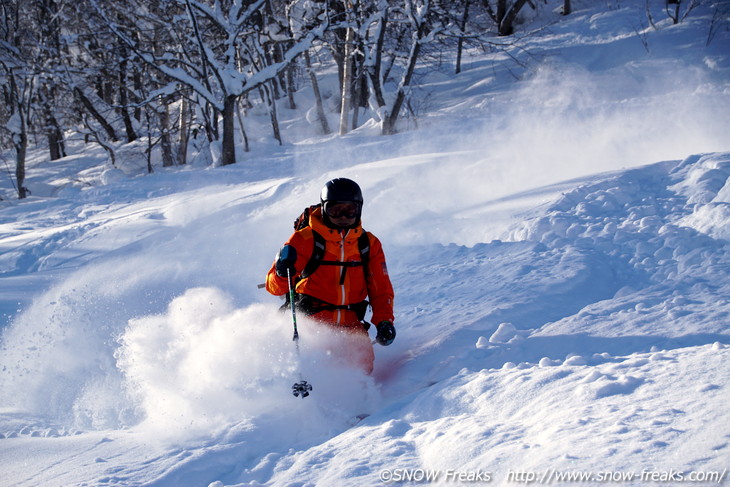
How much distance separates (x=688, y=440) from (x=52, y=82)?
26.7 m

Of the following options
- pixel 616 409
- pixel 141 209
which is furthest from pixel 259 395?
pixel 141 209

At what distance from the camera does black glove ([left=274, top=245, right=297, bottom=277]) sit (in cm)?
416

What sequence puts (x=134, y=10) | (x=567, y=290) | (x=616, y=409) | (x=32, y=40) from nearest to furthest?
(x=616, y=409), (x=567, y=290), (x=134, y=10), (x=32, y=40)

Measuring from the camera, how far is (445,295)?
588cm

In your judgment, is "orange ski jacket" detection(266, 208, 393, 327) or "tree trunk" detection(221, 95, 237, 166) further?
"tree trunk" detection(221, 95, 237, 166)

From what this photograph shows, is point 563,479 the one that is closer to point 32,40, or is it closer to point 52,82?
point 32,40

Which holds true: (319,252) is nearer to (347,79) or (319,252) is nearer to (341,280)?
(341,280)

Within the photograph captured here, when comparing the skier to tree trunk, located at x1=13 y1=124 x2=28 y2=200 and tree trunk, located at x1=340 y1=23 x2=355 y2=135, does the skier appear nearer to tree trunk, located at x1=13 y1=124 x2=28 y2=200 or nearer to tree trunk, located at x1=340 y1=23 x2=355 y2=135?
tree trunk, located at x1=340 y1=23 x2=355 y2=135

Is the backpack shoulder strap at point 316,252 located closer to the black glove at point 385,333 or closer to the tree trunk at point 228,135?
the black glove at point 385,333

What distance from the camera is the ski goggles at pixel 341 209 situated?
426 centimetres

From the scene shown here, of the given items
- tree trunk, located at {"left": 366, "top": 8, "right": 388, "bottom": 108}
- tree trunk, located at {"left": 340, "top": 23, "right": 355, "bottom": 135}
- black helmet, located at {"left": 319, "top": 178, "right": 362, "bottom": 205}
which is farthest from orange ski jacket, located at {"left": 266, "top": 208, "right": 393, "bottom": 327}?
tree trunk, located at {"left": 340, "top": 23, "right": 355, "bottom": 135}

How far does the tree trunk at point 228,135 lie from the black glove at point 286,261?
12.6 metres

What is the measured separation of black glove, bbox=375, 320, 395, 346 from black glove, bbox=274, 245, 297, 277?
81 cm

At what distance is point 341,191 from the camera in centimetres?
423
